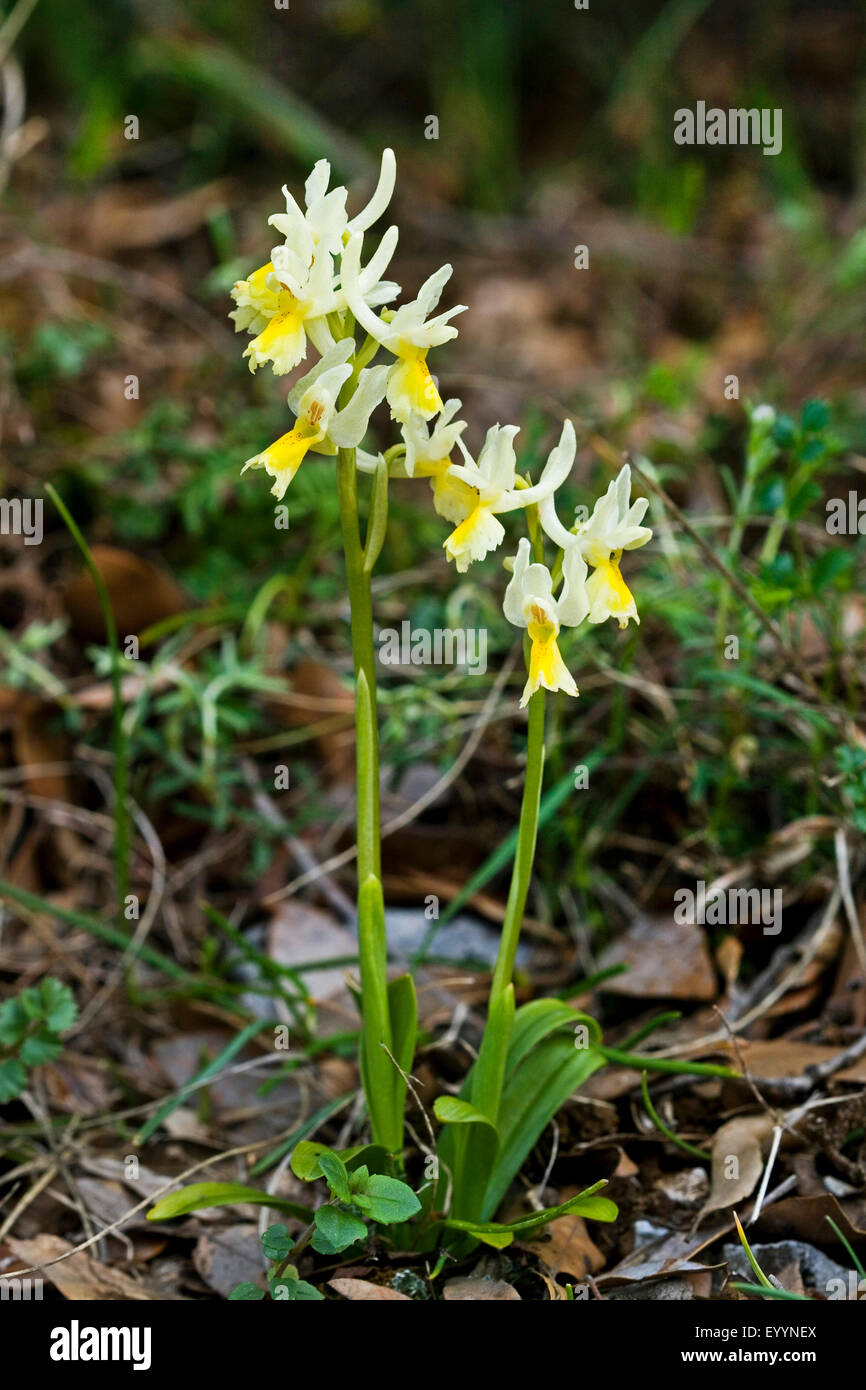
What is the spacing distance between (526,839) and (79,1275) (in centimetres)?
89

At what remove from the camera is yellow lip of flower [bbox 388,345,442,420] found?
1413 millimetres

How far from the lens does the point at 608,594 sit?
4.81 feet

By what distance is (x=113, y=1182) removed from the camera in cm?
193

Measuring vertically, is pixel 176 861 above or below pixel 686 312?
below

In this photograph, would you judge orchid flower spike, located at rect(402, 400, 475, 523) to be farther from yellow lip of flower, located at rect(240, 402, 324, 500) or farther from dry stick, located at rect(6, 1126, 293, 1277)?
dry stick, located at rect(6, 1126, 293, 1277)

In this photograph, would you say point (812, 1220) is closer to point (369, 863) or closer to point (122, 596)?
point (369, 863)

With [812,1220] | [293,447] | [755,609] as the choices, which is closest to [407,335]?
[293,447]

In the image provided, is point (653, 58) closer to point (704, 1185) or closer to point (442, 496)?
point (442, 496)

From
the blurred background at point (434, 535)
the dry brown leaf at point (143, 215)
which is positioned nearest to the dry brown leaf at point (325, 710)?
the blurred background at point (434, 535)

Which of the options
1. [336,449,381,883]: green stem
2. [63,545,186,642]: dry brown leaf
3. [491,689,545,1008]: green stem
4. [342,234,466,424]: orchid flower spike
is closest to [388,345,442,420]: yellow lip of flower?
[342,234,466,424]: orchid flower spike

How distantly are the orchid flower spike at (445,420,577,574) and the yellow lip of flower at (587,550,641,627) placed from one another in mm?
116

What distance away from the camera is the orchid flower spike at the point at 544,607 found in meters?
1.43

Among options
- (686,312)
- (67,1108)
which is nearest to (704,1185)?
(67,1108)

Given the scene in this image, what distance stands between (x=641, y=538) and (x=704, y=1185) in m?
0.98
